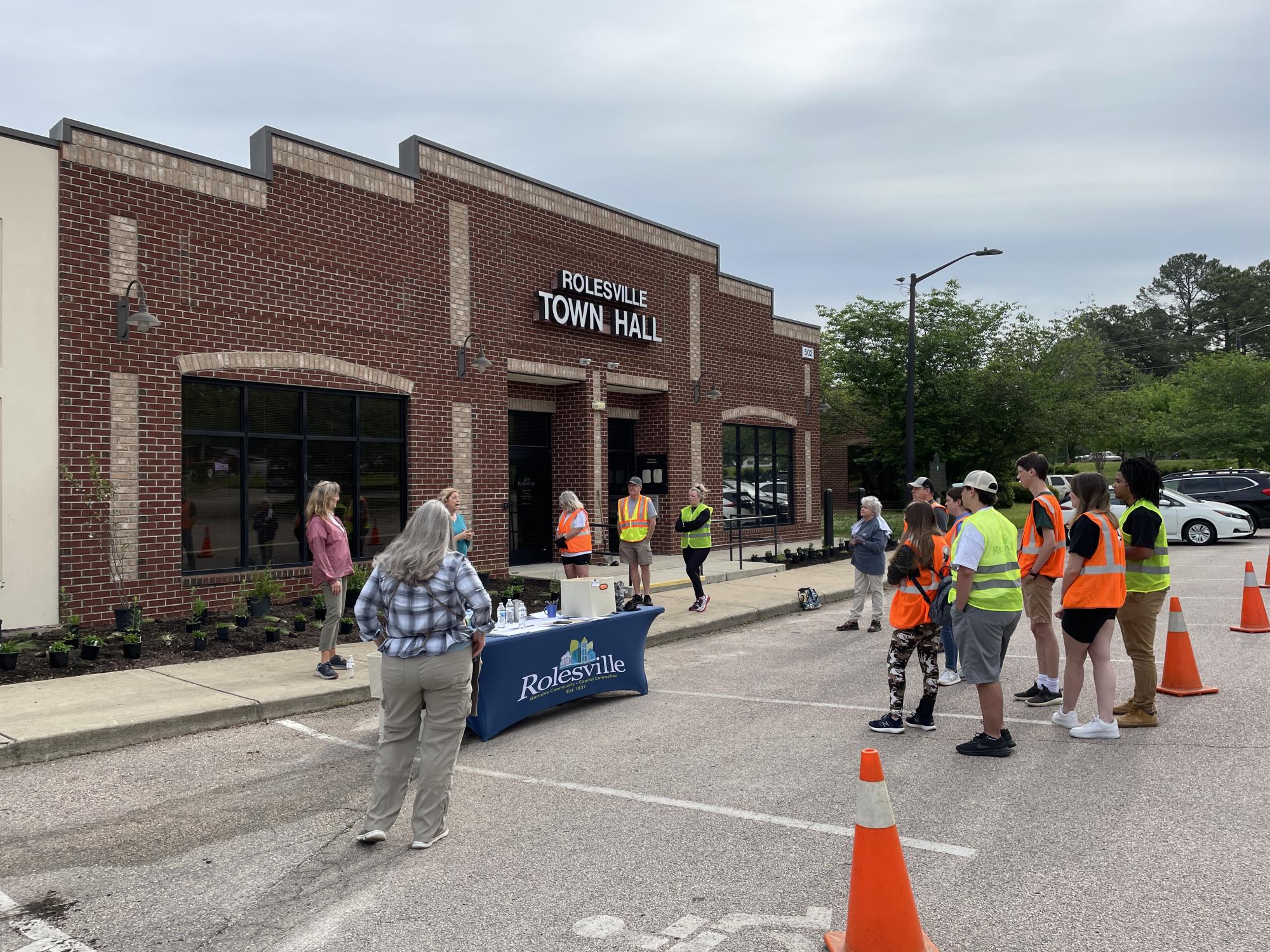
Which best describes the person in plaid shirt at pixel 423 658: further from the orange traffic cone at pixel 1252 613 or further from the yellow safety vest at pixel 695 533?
the orange traffic cone at pixel 1252 613

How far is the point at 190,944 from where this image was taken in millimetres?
3883

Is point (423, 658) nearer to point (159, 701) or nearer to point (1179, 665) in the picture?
point (159, 701)

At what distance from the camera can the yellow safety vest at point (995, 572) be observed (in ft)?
21.1

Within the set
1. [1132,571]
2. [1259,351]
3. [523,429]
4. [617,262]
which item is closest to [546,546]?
[523,429]

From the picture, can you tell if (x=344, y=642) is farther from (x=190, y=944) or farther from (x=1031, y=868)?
(x=1031, y=868)

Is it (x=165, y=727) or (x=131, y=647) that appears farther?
(x=131, y=647)

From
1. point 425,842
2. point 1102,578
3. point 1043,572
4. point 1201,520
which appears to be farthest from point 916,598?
point 1201,520

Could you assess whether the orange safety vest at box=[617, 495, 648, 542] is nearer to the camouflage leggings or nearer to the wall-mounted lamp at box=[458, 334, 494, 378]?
the wall-mounted lamp at box=[458, 334, 494, 378]

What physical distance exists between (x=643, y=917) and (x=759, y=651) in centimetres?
697

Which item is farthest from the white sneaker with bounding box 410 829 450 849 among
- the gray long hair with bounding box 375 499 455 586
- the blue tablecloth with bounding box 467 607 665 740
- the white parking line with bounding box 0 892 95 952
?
the blue tablecloth with bounding box 467 607 665 740

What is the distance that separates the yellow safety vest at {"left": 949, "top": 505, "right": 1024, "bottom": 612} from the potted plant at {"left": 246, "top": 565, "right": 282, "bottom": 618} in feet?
28.8

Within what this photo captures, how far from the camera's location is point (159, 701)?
7.88m

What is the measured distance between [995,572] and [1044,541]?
5.43 ft

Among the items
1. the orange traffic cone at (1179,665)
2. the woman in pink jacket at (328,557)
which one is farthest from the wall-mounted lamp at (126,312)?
the orange traffic cone at (1179,665)
